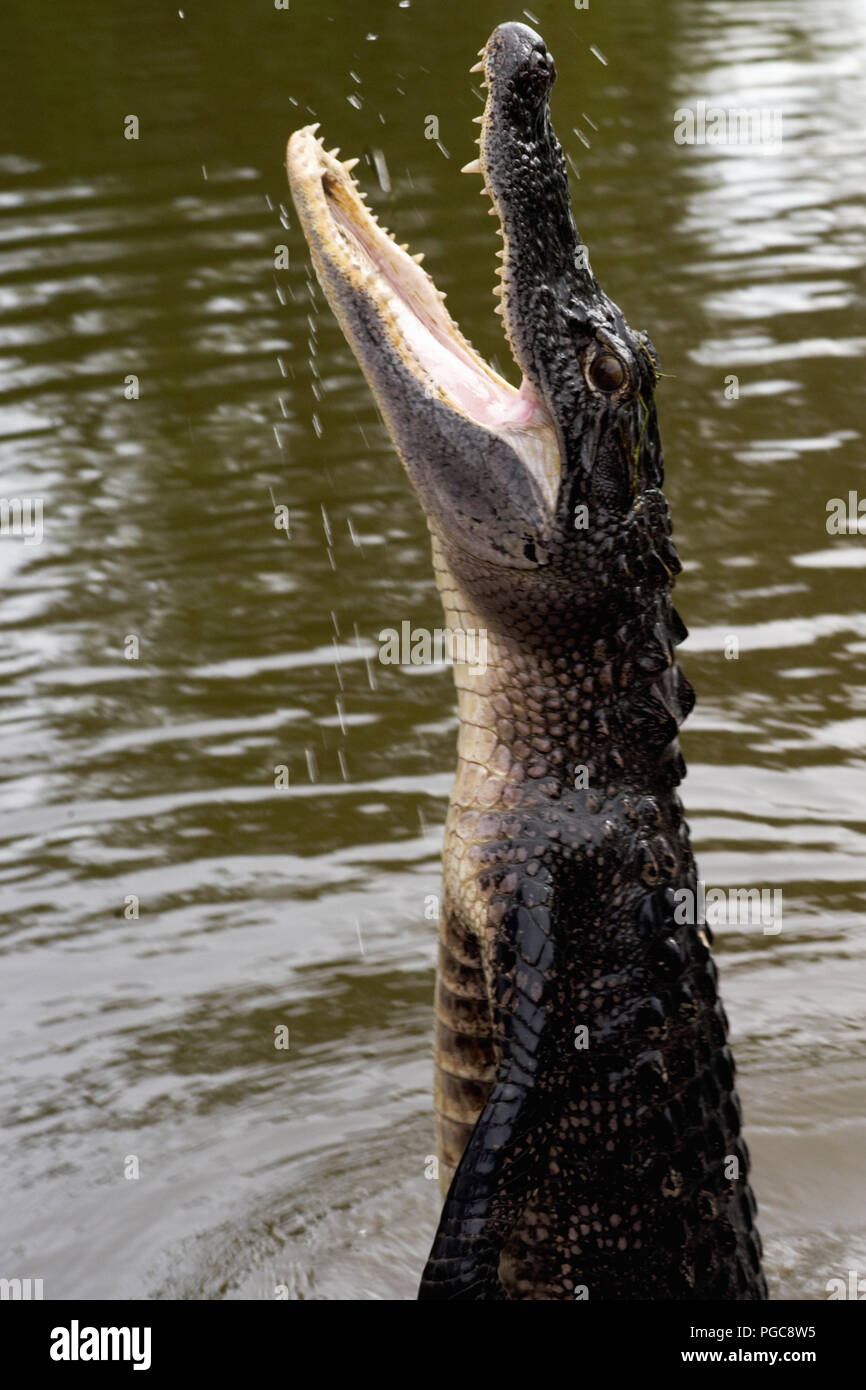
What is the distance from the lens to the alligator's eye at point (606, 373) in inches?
158

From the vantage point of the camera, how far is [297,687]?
7.53 metres

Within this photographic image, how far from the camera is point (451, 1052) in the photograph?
413 centimetres

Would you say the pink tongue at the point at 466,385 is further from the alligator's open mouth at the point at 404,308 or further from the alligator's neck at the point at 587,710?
the alligator's neck at the point at 587,710

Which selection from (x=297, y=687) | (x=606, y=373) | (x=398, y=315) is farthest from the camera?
(x=297, y=687)

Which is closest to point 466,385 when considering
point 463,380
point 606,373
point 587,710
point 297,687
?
point 463,380

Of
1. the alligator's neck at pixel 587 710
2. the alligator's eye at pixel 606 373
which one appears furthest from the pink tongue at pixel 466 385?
the alligator's neck at pixel 587 710

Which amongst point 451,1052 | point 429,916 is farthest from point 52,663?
point 451,1052

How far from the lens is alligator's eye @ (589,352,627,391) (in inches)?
158

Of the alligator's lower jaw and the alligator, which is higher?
the alligator's lower jaw

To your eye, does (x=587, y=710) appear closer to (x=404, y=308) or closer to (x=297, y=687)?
(x=404, y=308)

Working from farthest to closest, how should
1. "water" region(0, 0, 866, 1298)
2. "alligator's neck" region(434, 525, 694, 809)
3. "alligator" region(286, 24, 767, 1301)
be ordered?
"water" region(0, 0, 866, 1298), "alligator's neck" region(434, 525, 694, 809), "alligator" region(286, 24, 767, 1301)

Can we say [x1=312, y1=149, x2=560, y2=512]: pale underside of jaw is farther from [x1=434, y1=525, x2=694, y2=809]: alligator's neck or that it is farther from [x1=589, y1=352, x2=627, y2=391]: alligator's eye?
[x1=434, y1=525, x2=694, y2=809]: alligator's neck

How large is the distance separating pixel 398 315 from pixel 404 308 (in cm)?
5

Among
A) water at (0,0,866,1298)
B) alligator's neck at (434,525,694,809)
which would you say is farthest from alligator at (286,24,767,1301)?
water at (0,0,866,1298)
